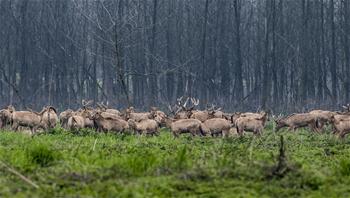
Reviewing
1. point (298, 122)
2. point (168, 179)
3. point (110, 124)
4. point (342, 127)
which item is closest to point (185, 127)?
point (110, 124)

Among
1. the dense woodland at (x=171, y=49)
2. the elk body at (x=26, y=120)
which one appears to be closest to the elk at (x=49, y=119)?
the elk body at (x=26, y=120)

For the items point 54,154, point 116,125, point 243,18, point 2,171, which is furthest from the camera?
point 243,18

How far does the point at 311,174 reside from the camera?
5520 millimetres

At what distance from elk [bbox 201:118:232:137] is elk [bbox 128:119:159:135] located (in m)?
1.18

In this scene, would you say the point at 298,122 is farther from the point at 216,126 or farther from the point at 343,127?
the point at 343,127

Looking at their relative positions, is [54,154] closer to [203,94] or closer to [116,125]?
[116,125]

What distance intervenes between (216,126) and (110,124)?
8.09 feet

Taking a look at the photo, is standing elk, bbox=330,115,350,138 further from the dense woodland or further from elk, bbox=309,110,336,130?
the dense woodland

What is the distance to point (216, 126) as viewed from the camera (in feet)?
51.6

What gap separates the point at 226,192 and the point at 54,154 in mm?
2340

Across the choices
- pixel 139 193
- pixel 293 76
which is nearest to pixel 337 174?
pixel 139 193

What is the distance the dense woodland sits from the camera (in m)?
39.9

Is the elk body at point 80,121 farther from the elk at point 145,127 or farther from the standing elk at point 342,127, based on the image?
the standing elk at point 342,127

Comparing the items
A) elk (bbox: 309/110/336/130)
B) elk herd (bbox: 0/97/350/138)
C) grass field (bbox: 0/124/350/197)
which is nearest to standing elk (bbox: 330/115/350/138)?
elk herd (bbox: 0/97/350/138)
